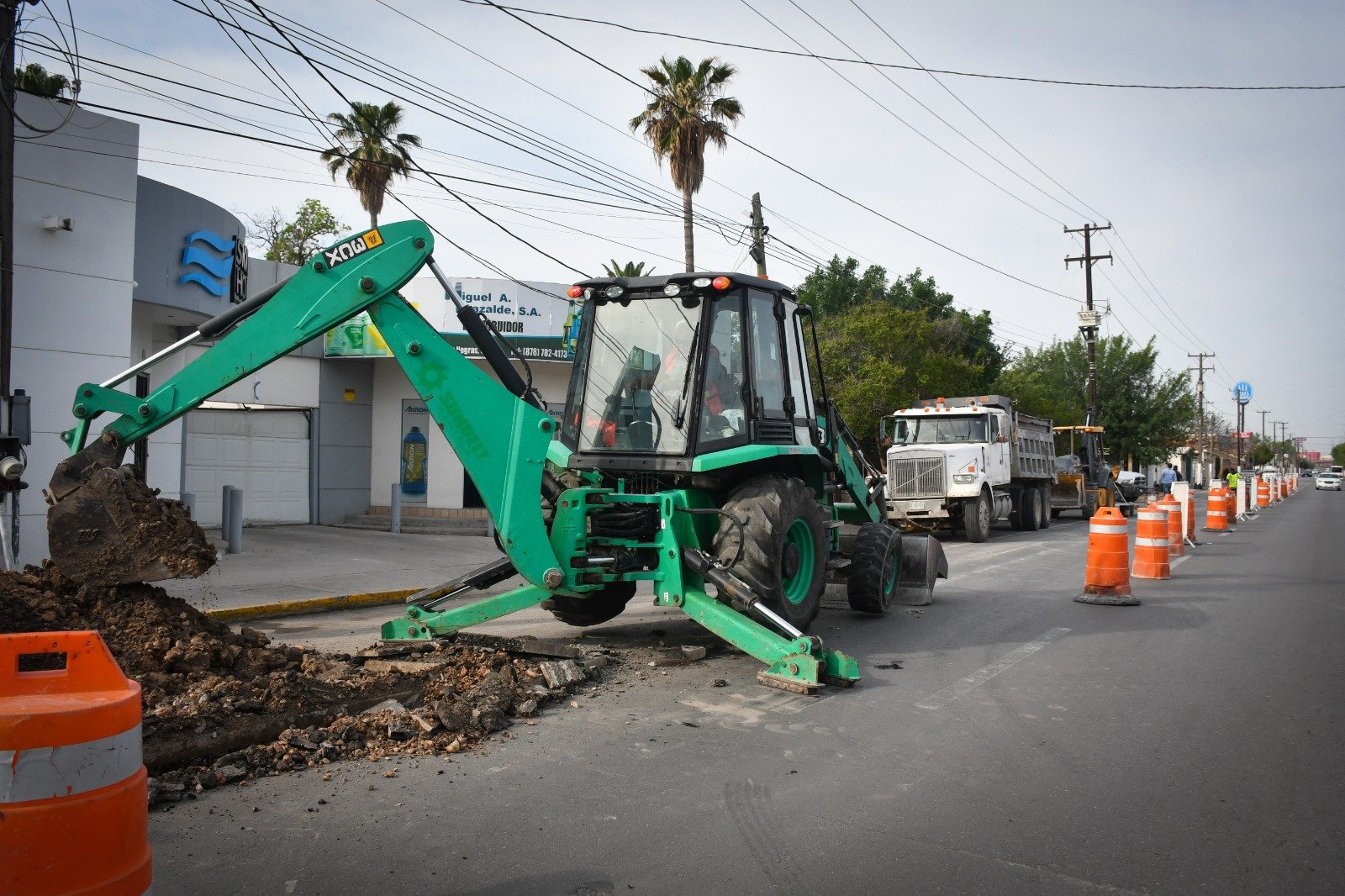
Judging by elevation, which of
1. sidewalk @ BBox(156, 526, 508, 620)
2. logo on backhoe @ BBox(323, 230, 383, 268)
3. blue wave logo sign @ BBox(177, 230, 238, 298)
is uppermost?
blue wave logo sign @ BBox(177, 230, 238, 298)

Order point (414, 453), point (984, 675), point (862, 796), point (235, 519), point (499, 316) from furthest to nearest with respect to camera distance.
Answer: point (414, 453) < point (499, 316) < point (235, 519) < point (984, 675) < point (862, 796)

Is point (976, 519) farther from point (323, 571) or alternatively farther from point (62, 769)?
point (62, 769)

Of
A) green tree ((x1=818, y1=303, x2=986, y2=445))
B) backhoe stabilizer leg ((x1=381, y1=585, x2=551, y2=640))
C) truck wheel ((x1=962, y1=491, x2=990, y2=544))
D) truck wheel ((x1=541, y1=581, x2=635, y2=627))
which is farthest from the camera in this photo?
green tree ((x1=818, y1=303, x2=986, y2=445))

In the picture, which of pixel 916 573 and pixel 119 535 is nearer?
pixel 119 535

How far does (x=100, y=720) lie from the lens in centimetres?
235

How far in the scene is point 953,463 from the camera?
21.7 metres

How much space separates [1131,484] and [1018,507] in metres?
24.7

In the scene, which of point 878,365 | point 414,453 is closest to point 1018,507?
point 878,365

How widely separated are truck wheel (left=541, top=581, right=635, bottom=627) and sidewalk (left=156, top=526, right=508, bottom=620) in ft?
9.80

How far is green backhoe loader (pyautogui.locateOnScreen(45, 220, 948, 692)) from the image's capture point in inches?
237

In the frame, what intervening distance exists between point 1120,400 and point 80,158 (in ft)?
174

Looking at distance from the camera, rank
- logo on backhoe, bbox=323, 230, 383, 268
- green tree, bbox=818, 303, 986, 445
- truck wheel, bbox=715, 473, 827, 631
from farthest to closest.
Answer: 1. green tree, bbox=818, 303, 986, 445
2. truck wheel, bbox=715, 473, 827, 631
3. logo on backhoe, bbox=323, 230, 383, 268

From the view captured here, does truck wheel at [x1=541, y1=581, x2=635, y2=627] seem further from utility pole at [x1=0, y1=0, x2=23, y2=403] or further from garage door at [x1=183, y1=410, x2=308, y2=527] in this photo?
garage door at [x1=183, y1=410, x2=308, y2=527]

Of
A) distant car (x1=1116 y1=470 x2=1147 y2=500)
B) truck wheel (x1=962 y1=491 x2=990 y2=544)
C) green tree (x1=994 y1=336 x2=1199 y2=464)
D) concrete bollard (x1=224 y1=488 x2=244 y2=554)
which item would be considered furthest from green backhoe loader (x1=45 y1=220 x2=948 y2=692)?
green tree (x1=994 y1=336 x2=1199 y2=464)
